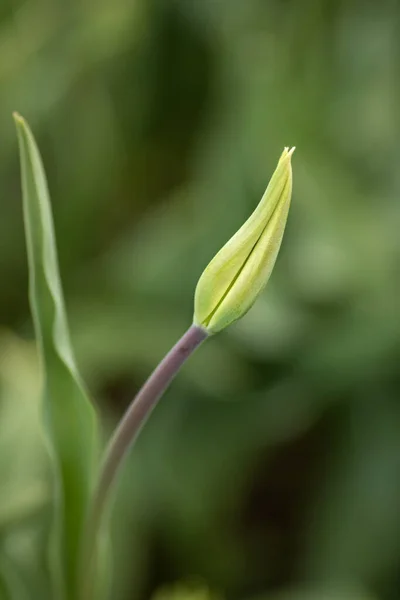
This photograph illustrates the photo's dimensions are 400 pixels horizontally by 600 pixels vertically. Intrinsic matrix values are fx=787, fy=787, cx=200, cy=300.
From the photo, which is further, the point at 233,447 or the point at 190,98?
the point at 190,98

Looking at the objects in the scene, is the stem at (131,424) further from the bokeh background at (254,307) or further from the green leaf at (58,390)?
the bokeh background at (254,307)

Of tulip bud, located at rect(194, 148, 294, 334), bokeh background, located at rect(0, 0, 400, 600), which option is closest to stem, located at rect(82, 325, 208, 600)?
tulip bud, located at rect(194, 148, 294, 334)

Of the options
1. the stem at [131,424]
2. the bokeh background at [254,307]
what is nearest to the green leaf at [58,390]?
the stem at [131,424]

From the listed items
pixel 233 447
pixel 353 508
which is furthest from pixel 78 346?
pixel 353 508

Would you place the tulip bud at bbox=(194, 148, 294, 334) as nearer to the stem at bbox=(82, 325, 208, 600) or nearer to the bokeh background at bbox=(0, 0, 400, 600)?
the stem at bbox=(82, 325, 208, 600)

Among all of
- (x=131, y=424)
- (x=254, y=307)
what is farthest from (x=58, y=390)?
(x=254, y=307)

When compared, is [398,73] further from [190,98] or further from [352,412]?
[352,412]

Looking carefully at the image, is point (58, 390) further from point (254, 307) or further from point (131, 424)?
point (254, 307)
